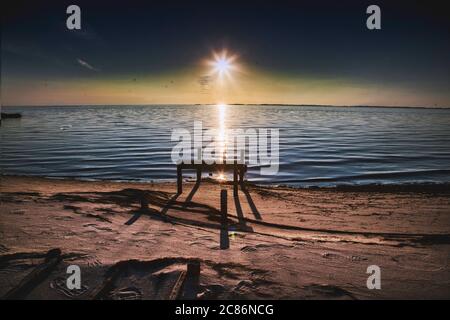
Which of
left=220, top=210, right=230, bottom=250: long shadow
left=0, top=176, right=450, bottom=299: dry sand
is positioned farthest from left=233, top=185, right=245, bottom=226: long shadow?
left=220, top=210, right=230, bottom=250: long shadow

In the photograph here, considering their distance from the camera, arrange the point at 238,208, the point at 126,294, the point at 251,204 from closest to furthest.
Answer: the point at 126,294 < the point at 238,208 < the point at 251,204

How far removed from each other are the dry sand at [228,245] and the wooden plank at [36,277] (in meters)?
A: 0.12

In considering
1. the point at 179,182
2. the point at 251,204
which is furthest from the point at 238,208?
the point at 179,182

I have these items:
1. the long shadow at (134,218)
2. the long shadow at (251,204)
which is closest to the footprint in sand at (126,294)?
the long shadow at (134,218)

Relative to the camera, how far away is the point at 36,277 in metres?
6.51

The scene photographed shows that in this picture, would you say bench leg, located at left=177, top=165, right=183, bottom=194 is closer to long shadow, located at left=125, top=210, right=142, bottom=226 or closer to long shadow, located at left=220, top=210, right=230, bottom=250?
long shadow, located at left=125, top=210, right=142, bottom=226

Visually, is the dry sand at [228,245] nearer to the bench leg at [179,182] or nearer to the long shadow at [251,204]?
the long shadow at [251,204]

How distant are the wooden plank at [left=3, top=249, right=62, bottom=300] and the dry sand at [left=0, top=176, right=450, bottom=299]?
0.38 feet

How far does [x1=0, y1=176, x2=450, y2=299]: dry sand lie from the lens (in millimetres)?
6488

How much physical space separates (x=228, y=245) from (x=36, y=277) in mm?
4290

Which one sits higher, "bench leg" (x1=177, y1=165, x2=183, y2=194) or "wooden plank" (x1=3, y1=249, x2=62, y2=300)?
"bench leg" (x1=177, y1=165, x2=183, y2=194)

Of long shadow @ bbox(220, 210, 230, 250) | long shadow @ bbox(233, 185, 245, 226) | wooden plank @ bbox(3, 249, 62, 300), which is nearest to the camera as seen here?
wooden plank @ bbox(3, 249, 62, 300)

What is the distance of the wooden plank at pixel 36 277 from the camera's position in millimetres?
5965

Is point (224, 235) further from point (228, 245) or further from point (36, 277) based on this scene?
point (36, 277)
